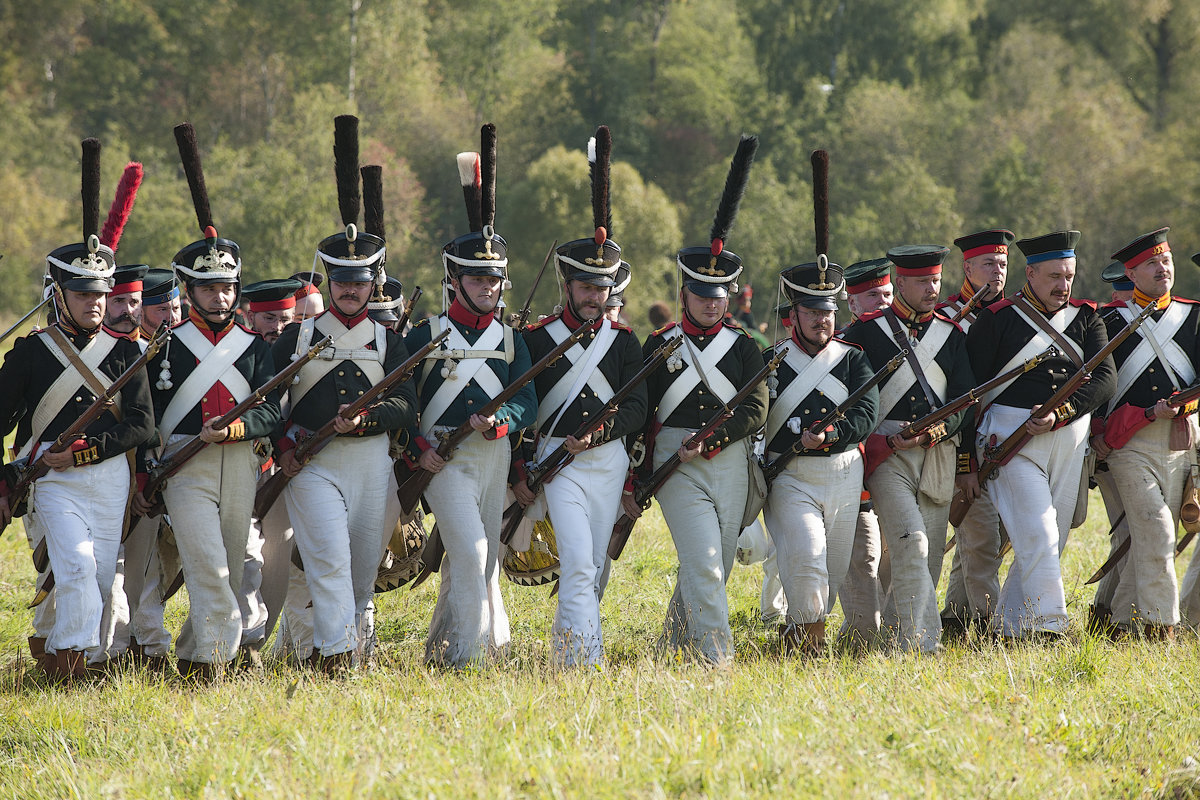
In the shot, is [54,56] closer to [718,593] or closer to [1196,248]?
[1196,248]

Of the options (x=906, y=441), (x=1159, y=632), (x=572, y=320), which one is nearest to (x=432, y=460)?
(x=572, y=320)

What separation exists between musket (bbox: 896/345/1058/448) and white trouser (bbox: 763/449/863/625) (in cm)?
Answer: 35

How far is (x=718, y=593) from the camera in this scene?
7.28 m

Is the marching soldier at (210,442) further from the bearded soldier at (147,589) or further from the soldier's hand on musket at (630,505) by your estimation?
the soldier's hand on musket at (630,505)

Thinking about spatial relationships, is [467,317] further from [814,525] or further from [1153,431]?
[1153,431]

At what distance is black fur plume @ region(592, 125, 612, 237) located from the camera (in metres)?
7.55

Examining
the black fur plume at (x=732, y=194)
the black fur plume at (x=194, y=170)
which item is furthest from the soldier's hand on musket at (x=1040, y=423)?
the black fur plume at (x=194, y=170)

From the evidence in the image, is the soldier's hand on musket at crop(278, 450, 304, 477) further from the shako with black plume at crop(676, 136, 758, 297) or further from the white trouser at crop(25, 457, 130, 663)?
the shako with black plume at crop(676, 136, 758, 297)

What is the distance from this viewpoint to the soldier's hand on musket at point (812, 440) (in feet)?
23.8

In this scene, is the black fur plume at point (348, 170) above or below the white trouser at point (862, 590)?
above

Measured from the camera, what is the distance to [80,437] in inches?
266

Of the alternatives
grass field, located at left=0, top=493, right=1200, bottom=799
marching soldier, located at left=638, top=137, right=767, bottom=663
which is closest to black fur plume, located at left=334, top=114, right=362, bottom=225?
marching soldier, located at left=638, top=137, right=767, bottom=663

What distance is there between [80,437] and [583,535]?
8.83 ft

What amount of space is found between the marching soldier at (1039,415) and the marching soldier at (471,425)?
2809 millimetres
